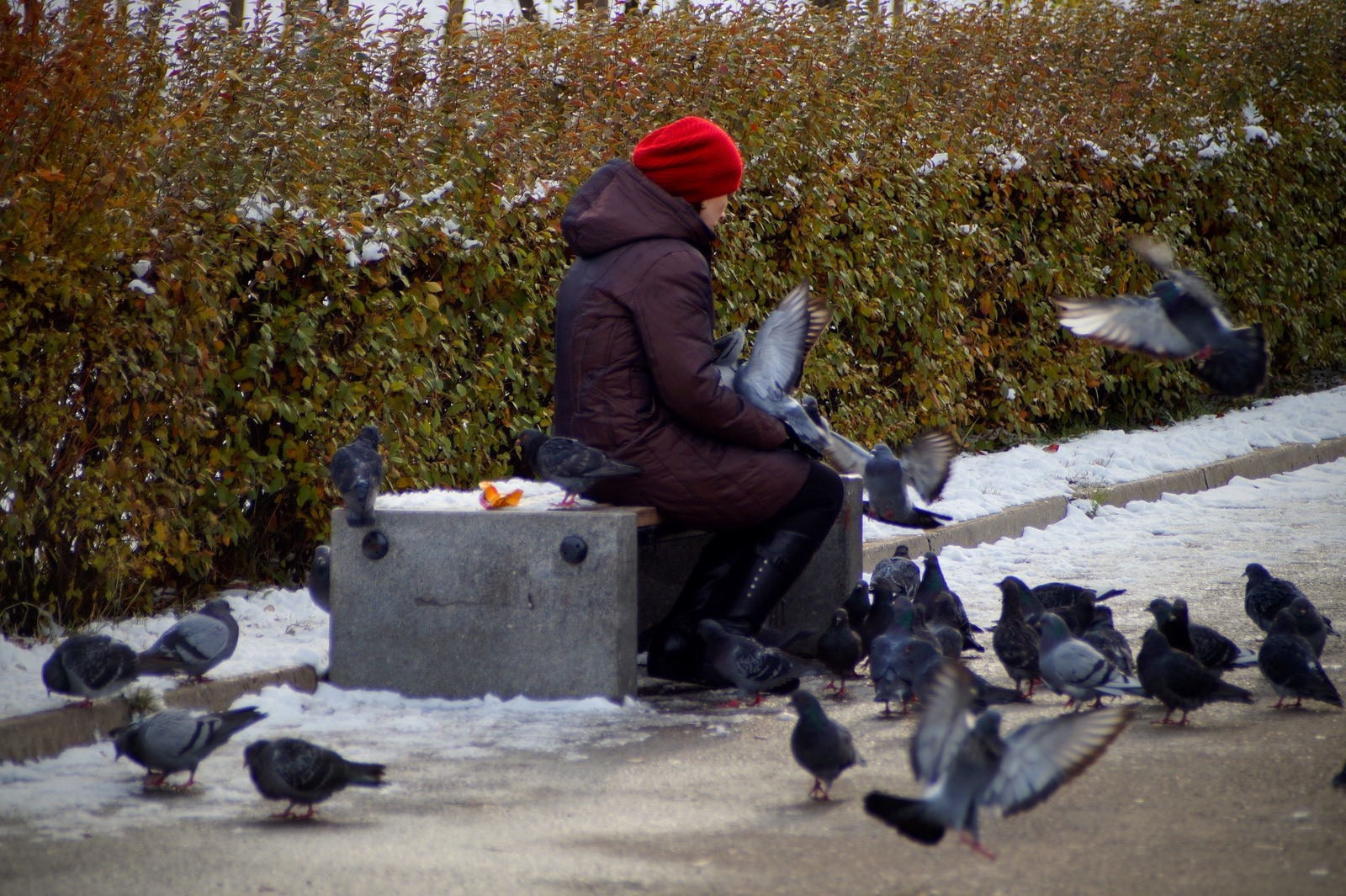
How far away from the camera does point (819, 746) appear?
4012 millimetres

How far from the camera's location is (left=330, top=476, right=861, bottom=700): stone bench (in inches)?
196

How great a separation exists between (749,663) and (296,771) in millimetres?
1823

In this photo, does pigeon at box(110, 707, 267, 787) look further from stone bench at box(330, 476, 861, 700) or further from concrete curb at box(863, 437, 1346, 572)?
concrete curb at box(863, 437, 1346, 572)

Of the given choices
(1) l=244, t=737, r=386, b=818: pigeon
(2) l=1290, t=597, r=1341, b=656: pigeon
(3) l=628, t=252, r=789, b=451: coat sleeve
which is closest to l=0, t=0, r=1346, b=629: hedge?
(3) l=628, t=252, r=789, b=451: coat sleeve

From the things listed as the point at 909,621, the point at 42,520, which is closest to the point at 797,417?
the point at 909,621

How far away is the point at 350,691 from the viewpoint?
517 cm

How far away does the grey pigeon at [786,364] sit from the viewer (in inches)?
215

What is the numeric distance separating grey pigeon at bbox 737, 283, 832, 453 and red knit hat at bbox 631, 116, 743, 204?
0.62m

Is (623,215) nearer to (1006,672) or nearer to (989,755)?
(1006,672)

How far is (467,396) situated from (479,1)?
7.29 ft

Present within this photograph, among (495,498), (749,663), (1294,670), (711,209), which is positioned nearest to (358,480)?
(495,498)

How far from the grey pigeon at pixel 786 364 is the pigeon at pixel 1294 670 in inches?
70.4

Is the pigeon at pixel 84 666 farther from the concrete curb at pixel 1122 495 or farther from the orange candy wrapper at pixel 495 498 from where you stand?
the concrete curb at pixel 1122 495

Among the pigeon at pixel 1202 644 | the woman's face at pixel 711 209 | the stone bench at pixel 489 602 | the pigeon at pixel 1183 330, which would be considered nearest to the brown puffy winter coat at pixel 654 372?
the woman's face at pixel 711 209
